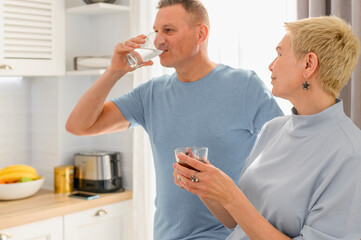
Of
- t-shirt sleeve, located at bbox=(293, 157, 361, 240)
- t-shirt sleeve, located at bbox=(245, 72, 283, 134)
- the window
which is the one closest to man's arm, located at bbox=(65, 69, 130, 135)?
t-shirt sleeve, located at bbox=(245, 72, 283, 134)

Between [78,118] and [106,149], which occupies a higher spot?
[78,118]

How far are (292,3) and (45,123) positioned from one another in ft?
6.25

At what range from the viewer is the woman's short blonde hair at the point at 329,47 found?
1.36 metres

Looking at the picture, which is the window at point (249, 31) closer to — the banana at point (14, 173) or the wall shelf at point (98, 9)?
the wall shelf at point (98, 9)

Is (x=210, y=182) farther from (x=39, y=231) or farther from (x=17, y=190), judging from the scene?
(x=17, y=190)

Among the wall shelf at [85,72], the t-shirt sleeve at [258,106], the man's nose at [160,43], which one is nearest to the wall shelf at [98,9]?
the wall shelf at [85,72]

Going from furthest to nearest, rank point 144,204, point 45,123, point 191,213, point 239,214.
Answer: point 45,123, point 144,204, point 191,213, point 239,214

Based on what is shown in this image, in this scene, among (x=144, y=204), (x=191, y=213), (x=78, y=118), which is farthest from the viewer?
(x=144, y=204)

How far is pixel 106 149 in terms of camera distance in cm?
339

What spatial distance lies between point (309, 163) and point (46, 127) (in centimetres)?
A: 236

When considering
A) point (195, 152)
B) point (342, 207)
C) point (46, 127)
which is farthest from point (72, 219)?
point (342, 207)

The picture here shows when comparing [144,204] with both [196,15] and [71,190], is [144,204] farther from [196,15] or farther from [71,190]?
[196,15]

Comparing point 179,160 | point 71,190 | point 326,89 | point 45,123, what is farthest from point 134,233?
point 326,89

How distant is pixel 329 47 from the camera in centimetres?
136
